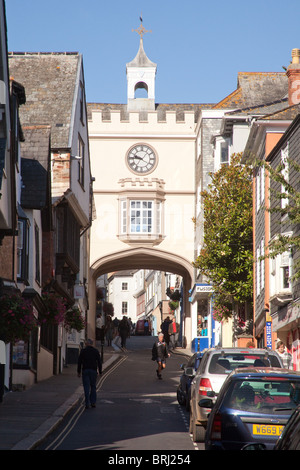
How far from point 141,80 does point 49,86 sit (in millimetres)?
20353

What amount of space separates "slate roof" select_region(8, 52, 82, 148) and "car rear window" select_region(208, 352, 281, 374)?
18.4 metres

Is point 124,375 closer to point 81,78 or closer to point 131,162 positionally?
point 81,78

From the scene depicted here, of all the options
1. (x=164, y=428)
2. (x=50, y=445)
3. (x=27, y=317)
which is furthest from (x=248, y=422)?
(x=27, y=317)

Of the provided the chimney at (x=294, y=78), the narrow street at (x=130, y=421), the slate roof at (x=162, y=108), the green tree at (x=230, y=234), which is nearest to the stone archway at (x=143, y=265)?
the slate roof at (x=162, y=108)

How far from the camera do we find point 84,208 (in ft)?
125

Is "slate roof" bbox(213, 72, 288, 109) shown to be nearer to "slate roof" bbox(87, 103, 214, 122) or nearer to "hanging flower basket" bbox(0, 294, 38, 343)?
"slate roof" bbox(87, 103, 214, 122)

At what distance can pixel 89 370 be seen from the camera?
68.2 ft

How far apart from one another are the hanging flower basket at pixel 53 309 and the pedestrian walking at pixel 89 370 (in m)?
7.59

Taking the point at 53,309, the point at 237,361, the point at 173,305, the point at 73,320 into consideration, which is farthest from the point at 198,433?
the point at 173,305

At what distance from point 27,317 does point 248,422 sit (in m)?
9.30

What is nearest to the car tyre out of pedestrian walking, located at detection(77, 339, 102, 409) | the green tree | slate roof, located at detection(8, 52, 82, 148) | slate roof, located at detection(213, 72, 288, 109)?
pedestrian walking, located at detection(77, 339, 102, 409)

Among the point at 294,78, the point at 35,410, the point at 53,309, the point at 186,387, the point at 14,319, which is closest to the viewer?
the point at 35,410

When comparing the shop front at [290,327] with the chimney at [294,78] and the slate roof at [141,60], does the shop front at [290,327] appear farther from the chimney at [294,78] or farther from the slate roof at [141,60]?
the slate roof at [141,60]

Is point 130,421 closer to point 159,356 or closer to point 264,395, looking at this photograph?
point 264,395
